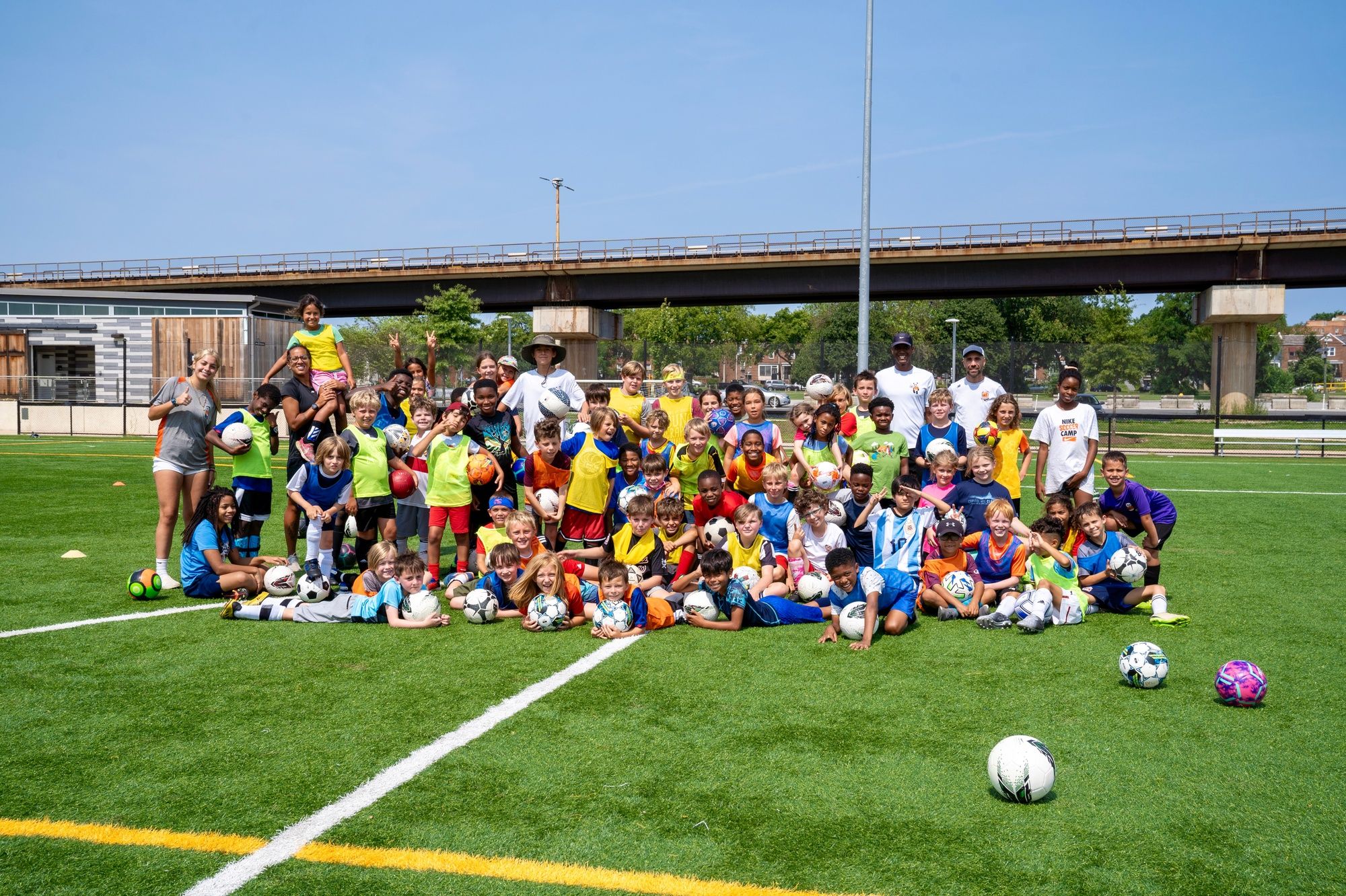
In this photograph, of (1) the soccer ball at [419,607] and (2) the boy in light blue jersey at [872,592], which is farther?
(1) the soccer ball at [419,607]

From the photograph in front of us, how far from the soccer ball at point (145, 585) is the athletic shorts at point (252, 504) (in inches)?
30.7

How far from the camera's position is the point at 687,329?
202 ft

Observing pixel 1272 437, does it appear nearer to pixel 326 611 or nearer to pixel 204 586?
pixel 326 611

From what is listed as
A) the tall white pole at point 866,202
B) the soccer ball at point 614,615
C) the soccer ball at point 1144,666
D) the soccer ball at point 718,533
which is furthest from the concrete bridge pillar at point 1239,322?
the soccer ball at point 614,615

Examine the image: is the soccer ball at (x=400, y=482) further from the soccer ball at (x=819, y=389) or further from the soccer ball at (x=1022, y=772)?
the soccer ball at (x=1022, y=772)

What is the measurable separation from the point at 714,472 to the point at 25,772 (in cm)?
495

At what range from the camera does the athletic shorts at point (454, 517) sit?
7.99 metres

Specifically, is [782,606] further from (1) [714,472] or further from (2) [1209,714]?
(2) [1209,714]

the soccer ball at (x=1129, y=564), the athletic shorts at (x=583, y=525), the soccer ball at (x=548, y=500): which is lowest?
the soccer ball at (x=1129, y=564)

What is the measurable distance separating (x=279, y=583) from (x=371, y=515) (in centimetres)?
94

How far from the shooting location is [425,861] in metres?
3.49

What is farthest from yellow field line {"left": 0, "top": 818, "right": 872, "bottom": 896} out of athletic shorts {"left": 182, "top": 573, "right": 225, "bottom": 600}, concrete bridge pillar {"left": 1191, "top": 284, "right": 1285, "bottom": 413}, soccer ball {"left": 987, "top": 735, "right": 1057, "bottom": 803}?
concrete bridge pillar {"left": 1191, "top": 284, "right": 1285, "bottom": 413}

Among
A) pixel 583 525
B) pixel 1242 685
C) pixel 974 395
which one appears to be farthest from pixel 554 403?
pixel 1242 685

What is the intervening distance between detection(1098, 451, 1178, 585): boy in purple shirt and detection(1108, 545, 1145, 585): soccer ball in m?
0.12
